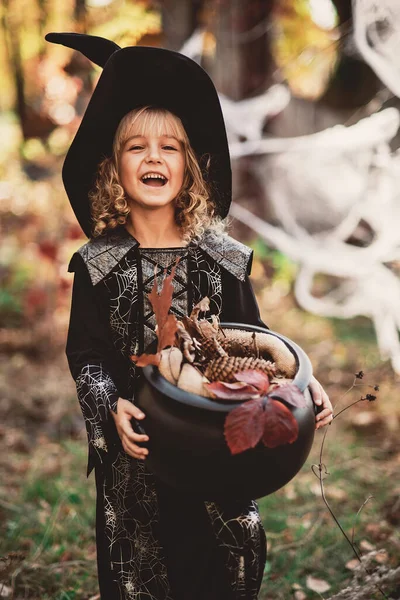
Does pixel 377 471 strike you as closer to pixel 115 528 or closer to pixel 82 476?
pixel 82 476

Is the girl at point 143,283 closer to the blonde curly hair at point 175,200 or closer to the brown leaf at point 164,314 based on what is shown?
the blonde curly hair at point 175,200

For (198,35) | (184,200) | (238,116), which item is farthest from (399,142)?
(184,200)

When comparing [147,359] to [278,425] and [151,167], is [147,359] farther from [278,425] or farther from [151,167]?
[151,167]

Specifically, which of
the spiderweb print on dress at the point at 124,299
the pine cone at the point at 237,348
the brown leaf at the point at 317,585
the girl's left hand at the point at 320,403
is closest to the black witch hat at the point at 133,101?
the spiderweb print on dress at the point at 124,299

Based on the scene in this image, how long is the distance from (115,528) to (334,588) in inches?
39.5

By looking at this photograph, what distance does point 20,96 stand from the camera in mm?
7105

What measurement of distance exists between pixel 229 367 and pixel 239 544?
0.63 metres

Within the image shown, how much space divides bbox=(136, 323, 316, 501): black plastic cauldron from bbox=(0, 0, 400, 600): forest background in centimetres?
66

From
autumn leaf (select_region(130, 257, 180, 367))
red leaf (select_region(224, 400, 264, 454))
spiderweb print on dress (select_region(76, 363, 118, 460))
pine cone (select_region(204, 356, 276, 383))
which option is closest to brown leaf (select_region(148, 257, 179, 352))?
autumn leaf (select_region(130, 257, 180, 367))

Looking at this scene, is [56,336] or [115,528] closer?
[115,528]

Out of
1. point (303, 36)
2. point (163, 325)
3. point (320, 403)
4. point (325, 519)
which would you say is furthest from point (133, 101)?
point (303, 36)

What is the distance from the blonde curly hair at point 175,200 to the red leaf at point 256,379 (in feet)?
2.35

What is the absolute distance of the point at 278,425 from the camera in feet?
3.90

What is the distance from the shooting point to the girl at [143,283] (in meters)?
1.69
